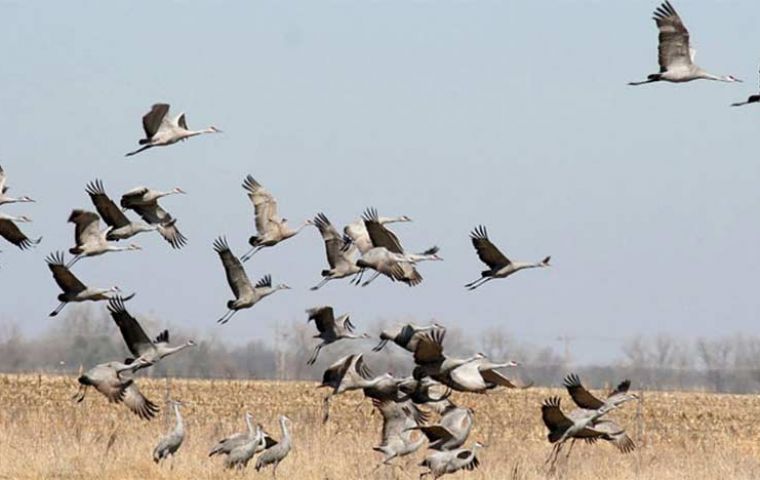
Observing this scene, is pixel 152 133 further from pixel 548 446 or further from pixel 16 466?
pixel 548 446

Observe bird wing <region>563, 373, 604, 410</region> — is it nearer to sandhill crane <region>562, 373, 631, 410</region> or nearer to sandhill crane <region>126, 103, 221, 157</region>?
sandhill crane <region>562, 373, 631, 410</region>

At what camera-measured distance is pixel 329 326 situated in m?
17.6

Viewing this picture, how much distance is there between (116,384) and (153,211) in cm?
280

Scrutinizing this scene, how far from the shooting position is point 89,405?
31.4 metres

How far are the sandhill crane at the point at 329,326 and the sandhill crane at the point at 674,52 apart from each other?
4.12m

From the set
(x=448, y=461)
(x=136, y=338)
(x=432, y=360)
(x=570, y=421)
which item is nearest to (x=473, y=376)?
(x=432, y=360)

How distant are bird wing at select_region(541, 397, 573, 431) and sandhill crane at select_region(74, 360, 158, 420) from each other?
13.0 feet

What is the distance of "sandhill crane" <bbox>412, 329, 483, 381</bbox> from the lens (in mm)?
14695

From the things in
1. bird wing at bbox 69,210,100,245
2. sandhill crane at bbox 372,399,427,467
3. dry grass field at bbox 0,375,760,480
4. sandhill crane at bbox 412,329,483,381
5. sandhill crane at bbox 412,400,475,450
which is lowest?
dry grass field at bbox 0,375,760,480

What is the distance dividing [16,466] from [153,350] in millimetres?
1887

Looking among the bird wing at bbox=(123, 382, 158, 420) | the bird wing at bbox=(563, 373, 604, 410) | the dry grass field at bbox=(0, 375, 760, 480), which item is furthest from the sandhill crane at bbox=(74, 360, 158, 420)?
the bird wing at bbox=(563, 373, 604, 410)

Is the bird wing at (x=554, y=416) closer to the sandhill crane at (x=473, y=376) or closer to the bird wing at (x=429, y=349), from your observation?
the sandhill crane at (x=473, y=376)

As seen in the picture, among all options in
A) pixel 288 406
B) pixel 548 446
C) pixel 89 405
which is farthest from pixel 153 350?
pixel 288 406

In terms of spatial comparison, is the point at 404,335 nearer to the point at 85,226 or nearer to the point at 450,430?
the point at 450,430
